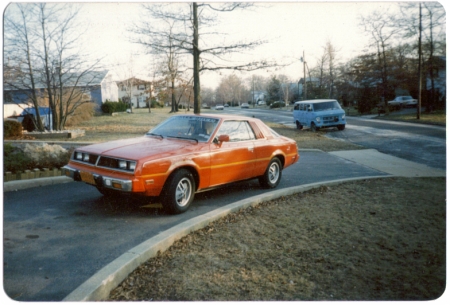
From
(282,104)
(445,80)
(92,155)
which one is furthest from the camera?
(282,104)

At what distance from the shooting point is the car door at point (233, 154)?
497cm

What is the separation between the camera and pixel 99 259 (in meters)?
3.10

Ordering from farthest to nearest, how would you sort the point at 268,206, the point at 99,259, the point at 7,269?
the point at 268,206 → the point at 99,259 → the point at 7,269

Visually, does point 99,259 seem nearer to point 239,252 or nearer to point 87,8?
point 239,252

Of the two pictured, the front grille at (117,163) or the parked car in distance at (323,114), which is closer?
the front grille at (117,163)

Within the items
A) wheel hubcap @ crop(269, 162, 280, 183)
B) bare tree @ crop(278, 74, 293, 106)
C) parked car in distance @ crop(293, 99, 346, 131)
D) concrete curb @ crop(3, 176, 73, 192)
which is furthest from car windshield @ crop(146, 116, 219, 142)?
parked car in distance @ crop(293, 99, 346, 131)

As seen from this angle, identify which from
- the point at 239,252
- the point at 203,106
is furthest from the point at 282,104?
the point at 239,252

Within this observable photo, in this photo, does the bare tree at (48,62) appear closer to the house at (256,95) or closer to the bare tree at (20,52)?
the bare tree at (20,52)

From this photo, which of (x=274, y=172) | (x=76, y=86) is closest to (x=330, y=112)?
(x=274, y=172)

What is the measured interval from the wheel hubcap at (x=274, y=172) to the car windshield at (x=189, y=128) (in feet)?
4.75

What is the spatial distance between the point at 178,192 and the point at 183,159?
44 centimetres

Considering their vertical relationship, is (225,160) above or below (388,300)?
above

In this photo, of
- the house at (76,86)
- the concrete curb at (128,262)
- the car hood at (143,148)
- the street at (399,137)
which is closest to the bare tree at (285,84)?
the street at (399,137)

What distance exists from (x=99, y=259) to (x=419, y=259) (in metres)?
2.91
